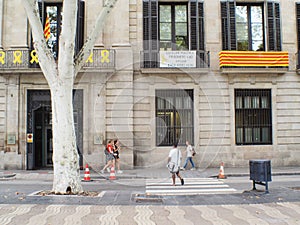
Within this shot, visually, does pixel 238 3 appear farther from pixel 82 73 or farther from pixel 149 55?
pixel 82 73

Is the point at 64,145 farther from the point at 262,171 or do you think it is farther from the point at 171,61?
the point at 171,61

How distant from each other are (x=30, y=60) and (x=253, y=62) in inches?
494

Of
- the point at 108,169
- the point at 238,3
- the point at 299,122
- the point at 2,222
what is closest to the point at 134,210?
the point at 2,222

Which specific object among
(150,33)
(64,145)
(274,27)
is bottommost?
(64,145)

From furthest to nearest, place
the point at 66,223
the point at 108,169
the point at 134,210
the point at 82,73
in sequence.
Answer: the point at 82,73, the point at 108,169, the point at 134,210, the point at 66,223

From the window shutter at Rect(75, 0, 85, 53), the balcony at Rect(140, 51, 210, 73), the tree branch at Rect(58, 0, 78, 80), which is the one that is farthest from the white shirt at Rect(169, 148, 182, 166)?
the window shutter at Rect(75, 0, 85, 53)

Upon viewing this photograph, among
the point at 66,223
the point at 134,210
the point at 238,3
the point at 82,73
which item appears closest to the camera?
the point at 66,223

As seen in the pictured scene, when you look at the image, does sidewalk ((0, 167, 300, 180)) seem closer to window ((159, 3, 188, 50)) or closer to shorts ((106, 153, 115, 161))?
shorts ((106, 153, 115, 161))

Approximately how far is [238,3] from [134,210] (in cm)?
1632

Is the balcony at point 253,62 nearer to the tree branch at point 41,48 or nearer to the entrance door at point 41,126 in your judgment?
A: the entrance door at point 41,126

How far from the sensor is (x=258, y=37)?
21031 mm

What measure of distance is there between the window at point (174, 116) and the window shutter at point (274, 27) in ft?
18.4

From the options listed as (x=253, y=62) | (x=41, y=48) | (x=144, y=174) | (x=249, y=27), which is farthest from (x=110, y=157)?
(x=249, y=27)

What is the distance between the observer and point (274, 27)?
20.5m
